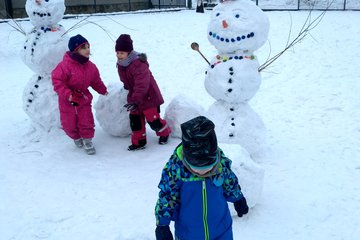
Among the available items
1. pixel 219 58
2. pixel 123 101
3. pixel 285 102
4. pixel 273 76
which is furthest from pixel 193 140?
pixel 273 76

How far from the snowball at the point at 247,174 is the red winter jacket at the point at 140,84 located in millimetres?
1536

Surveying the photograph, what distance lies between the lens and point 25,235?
3.51 metres

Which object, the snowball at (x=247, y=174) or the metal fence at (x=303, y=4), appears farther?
the metal fence at (x=303, y=4)

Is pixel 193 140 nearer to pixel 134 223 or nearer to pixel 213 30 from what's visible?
pixel 134 223

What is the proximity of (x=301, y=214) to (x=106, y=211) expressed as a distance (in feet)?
5.78

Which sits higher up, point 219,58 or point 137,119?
point 219,58

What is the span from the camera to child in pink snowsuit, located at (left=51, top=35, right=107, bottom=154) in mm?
4730

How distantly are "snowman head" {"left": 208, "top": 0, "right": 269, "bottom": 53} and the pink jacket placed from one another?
1549 millimetres

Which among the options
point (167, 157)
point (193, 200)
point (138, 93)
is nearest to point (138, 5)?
point (138, 93)

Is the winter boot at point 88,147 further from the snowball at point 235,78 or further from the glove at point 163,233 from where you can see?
the glove at point 163,233

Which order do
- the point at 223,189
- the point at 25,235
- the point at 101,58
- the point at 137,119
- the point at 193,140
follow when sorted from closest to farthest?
the point at 193,140 → the point at 223,189 → the point at 25,235 → the point at 137,119 → the point at 101,58

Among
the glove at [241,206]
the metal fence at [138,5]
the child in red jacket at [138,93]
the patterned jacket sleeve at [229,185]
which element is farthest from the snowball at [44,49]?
the metal fence at [138,5]

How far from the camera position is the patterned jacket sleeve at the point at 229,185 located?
2588 mm

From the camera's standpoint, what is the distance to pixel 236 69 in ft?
14.2
